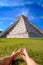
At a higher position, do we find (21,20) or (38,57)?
(21,20)

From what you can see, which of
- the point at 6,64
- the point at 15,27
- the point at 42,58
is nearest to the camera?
the point at 6,64

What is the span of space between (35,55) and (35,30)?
14796mm

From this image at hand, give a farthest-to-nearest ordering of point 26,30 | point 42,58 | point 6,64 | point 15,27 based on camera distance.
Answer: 1. point 15,27
2. point 26,30
3. point 42,58
4. point 6,64

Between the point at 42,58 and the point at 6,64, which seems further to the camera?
the point at 42,58

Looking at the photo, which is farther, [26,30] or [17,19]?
[17,19]

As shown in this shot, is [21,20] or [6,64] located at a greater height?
[21,20]

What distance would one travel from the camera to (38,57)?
197 centimetres

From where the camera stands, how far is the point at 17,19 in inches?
675

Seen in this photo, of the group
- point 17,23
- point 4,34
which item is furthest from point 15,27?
point 4,34

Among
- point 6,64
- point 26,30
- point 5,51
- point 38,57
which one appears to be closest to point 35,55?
point 38,57

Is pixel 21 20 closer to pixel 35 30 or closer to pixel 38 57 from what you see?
pixel 35 30

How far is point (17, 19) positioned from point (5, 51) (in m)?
15.2

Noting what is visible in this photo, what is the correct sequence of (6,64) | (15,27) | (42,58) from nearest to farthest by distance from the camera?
(6,64) → (42,58) → (15,27)

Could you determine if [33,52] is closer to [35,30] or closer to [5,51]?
[5,51]
